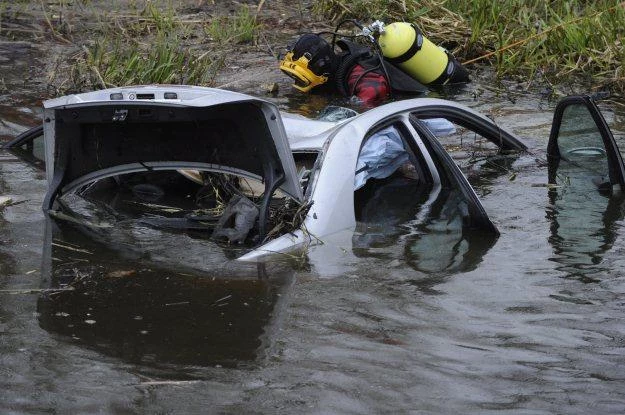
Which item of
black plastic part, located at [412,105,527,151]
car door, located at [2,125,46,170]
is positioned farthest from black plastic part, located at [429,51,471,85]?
car door, located at [2,125,46,170]

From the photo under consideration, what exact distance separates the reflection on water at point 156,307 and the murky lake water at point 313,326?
1cm

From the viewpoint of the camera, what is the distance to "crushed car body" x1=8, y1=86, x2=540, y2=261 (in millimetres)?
5207

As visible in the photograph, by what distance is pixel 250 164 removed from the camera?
5449mm

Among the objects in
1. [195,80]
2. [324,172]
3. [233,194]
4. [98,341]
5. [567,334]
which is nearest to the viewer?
[98,341]

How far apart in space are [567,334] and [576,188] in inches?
108

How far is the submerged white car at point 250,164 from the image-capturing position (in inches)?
206

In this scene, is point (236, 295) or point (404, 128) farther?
point (404, 128)

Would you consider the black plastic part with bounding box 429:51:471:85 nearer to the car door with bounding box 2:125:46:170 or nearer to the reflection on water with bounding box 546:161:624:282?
the reflection on water with bounding box 546:161:624:282

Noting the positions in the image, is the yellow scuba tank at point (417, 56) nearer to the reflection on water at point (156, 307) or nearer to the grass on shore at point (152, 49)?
the grass on shore at point (152, 49)

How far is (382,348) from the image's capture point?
4.43 meters

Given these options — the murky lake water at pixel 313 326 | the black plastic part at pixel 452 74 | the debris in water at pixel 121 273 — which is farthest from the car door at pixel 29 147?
the black plastic part at pixel 452 74

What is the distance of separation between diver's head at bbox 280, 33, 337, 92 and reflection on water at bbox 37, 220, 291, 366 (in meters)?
5.16

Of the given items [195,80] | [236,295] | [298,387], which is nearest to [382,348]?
[298,387]

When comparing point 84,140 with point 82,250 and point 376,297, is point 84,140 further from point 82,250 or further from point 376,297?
point 376,297
